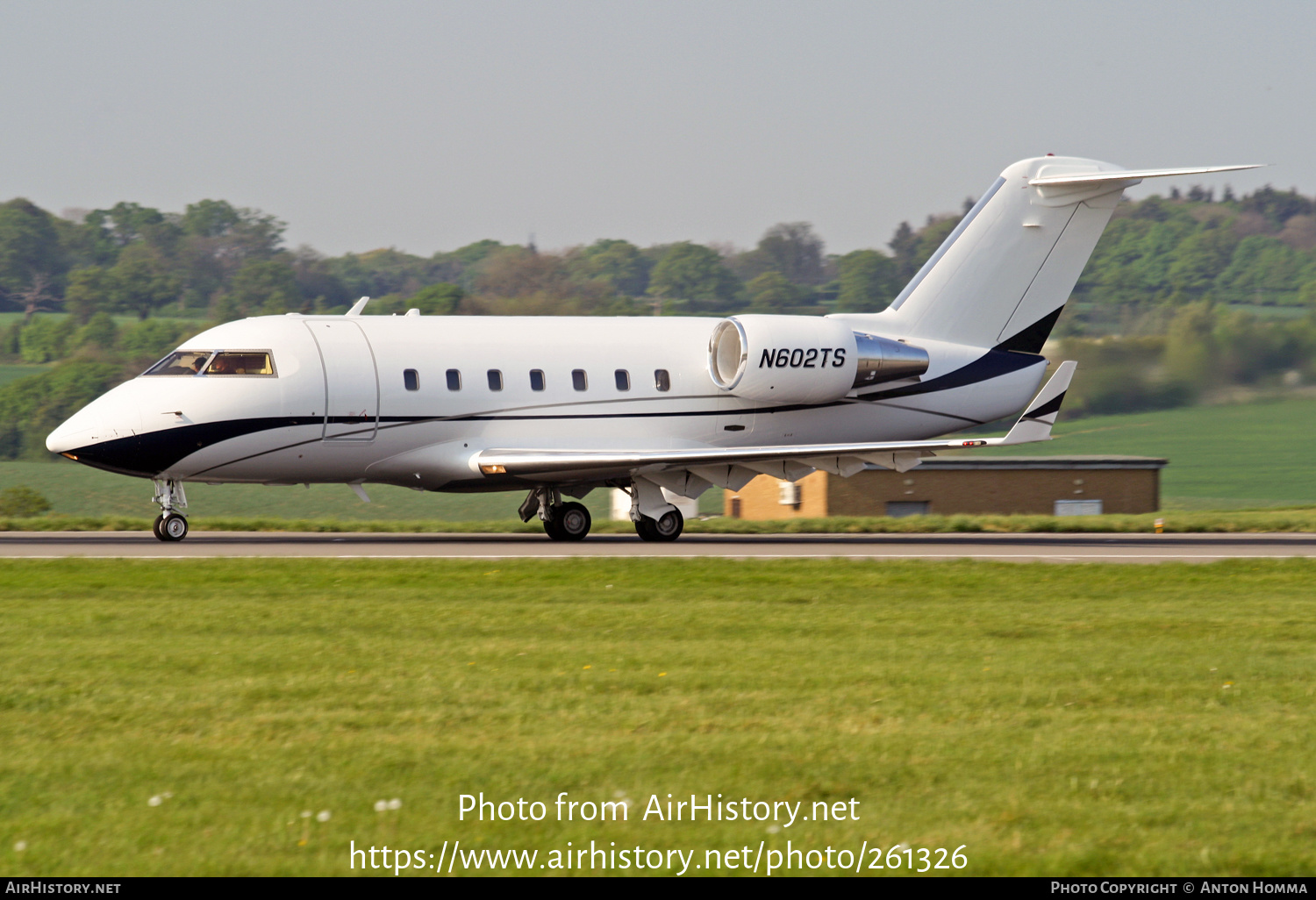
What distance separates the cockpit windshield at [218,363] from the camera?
2227 centimetres

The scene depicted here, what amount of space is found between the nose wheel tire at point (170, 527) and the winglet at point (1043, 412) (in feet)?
43.1

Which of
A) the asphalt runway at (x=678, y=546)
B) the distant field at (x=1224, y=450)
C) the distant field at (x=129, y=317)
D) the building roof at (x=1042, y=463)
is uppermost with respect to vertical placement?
the distant field at (x=129, y=317)

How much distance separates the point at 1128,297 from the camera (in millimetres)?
103875

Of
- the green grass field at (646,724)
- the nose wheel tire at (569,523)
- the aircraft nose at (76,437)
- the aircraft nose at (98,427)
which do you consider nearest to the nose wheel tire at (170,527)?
the aircraft nose at (98,427)

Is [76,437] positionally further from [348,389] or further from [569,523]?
[569,523]

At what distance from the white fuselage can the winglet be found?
3.84 metres

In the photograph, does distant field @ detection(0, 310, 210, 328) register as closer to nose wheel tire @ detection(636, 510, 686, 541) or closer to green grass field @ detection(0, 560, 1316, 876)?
nose wheel tire @ detection(636, 510, 686, 541)

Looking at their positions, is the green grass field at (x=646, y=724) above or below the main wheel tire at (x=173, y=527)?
above

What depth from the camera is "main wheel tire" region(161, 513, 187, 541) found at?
22.9m

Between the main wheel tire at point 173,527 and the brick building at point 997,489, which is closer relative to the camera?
the main wheel tire at point 173,527

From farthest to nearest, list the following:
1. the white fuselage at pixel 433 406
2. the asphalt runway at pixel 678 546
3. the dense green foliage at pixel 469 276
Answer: the dense green foliage at pixel 469 276
the white fuselage at pixel 433 406
the asphalt runway at pixel 678 546

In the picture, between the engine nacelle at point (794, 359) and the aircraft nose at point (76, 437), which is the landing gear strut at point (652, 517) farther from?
the aircraft nose at point (76, 437)

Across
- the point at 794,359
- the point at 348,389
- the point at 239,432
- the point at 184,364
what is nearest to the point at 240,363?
the point at 184,364

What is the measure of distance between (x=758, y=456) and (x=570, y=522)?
3.87m
